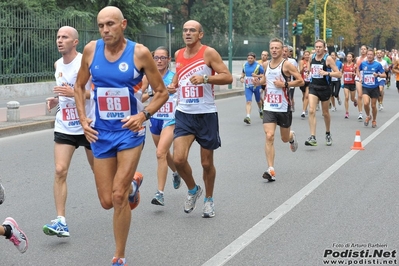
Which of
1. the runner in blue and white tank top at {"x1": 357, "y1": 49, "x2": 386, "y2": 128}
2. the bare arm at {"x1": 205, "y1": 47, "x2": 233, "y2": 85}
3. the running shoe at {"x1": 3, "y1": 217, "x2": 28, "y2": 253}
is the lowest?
the running shoe at {"x1": 3, "y1": 217, "x2": 28, "y2": 253}

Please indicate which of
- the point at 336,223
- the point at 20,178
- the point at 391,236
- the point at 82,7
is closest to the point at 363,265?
the point at 391,236

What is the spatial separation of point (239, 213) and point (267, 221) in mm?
491

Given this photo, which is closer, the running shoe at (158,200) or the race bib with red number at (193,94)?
the race bib with red number at (193,94)

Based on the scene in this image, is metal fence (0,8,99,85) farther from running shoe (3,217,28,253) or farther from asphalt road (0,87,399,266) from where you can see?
running shoe (3,217,28,253)

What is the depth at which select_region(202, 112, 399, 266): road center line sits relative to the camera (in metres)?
6.09

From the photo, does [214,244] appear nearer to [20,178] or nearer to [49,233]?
[49,233]

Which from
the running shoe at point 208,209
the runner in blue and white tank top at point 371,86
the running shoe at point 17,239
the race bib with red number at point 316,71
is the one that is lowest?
the running shoe at point 208,209

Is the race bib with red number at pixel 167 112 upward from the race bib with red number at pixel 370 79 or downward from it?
downward

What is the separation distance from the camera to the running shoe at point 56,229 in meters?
6.62

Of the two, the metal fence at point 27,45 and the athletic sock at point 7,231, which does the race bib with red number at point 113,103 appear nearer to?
the athletic sock at point 7,231

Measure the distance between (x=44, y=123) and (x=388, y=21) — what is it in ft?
232

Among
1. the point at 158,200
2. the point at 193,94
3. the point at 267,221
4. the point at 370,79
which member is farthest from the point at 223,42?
the point at 267,221

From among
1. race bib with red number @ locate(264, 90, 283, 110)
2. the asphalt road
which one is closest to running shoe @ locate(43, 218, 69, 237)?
the asphalt road

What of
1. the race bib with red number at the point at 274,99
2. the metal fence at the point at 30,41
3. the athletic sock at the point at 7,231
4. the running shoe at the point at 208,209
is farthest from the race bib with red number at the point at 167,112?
the metal fence at the point at 30,41
